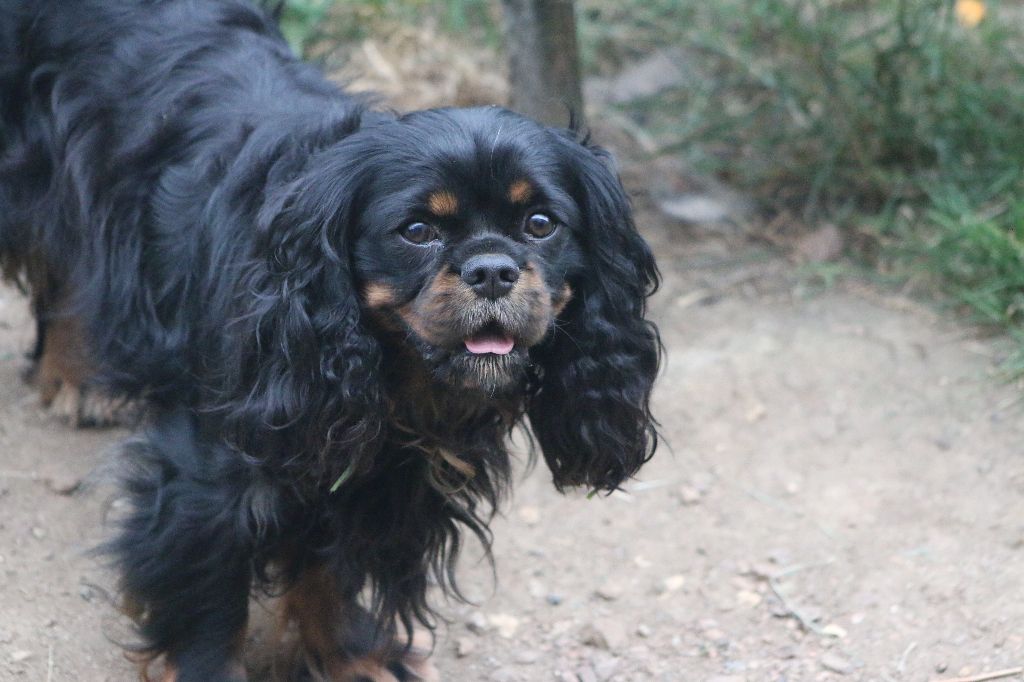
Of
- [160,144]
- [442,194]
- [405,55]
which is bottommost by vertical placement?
[405,55]

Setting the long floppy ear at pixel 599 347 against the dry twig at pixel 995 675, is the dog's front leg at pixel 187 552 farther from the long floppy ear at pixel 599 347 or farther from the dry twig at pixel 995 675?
the dry twig at pixel 995 675

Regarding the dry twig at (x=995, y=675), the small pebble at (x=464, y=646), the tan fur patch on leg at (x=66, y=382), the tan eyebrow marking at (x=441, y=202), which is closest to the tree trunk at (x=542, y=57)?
the tan fur patch on leg at (x=66, y=382)

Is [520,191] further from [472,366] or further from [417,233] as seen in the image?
[472,366]

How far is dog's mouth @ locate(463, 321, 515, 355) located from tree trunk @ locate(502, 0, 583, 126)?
2.60 metres

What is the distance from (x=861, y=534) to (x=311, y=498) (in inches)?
77.9

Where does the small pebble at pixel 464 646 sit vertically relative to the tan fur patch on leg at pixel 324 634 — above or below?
below

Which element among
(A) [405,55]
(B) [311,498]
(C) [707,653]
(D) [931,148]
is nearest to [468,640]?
(C) [707,653]

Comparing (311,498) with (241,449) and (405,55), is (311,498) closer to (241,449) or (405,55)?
(241,449)

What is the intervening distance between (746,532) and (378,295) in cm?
192

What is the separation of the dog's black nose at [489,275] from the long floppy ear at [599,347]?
373mm

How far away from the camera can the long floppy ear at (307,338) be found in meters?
2.86

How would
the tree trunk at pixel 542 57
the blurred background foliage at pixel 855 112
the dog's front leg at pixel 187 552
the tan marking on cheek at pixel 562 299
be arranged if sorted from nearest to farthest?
1. the tan marking on cheek at pixel 562 299
2. the dog's front leg at pixel 187 552
3. the tree trunk at pixel 542 57
4. the blurred background foliage at pixel 855 112

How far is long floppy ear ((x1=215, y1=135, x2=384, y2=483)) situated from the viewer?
2.86 metres

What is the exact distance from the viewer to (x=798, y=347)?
16.8ft
